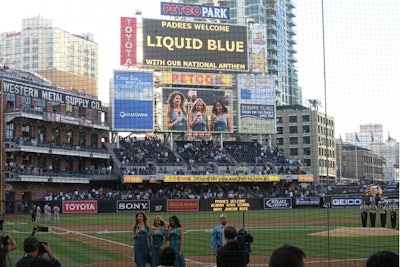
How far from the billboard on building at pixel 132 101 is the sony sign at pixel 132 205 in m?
13.5

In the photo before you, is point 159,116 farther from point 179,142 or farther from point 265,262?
point 265,262

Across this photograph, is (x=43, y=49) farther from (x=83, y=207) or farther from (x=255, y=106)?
(x=83, y=207)

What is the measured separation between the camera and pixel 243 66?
6166 centimetres

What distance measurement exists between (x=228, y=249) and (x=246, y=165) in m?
51.6

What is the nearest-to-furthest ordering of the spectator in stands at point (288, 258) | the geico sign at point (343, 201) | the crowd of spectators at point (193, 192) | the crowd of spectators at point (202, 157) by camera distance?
the spectator in stands at point (288, 258) → the geico sign at point (343, 201) → the crowd of spectators at point (193, 192) → the crowd of spectators at point (202, 157)

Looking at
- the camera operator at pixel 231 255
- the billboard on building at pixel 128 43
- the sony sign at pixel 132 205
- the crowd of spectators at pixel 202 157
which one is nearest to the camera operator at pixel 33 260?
the camera operator at pixel 231 255

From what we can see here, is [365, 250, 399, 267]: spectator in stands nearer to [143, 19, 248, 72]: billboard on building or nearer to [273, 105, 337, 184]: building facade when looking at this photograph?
Result: [143, 19, 248, 72]: billboard on building

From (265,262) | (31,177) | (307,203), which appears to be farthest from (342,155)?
(265,262)

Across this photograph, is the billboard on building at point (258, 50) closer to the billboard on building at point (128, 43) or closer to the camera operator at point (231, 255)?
the billboard on building at point (128, 43)

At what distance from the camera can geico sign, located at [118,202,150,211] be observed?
4328 centimetres

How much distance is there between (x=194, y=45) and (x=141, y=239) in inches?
1969

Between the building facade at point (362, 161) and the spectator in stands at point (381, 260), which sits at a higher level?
the building facade at point (362, 161)

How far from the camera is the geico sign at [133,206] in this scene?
142 ft

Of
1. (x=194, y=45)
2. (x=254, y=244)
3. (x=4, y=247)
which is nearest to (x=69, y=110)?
(x=194, y=45)
